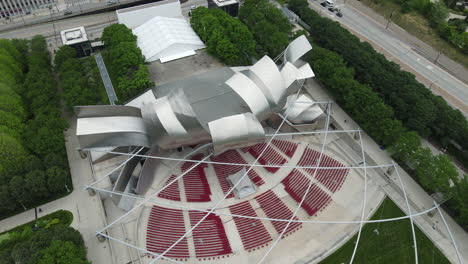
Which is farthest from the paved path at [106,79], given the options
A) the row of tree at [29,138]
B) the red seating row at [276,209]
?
the red seating row at [276,209]

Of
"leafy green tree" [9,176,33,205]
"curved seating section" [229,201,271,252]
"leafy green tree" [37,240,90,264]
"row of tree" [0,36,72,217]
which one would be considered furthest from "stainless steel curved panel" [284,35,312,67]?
"leafy green tree" [9,176,33,205]

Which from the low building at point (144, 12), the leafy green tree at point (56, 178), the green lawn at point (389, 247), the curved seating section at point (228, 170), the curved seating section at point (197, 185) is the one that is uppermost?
the low building at point (144, 12)

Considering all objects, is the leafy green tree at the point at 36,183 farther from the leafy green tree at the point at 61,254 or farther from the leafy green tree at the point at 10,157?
the leafy green tree at the point at 61,254

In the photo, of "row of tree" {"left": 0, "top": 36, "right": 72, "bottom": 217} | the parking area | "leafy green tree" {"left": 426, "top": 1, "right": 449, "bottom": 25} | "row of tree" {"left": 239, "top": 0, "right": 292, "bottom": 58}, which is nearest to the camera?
"row of tree" {"left": 0, "top": 36, "right": 72, "bottom": 217}

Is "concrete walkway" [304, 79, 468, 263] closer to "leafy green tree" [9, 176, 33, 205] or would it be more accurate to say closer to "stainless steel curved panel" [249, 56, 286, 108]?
"stainless steel curved panel" [249, 56, 286, 108]

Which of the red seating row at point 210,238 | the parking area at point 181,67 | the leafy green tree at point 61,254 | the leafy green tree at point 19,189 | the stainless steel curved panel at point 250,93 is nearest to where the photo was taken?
the leafy green tree at point 61,254

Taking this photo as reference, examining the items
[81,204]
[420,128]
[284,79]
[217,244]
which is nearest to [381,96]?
[420,128]
